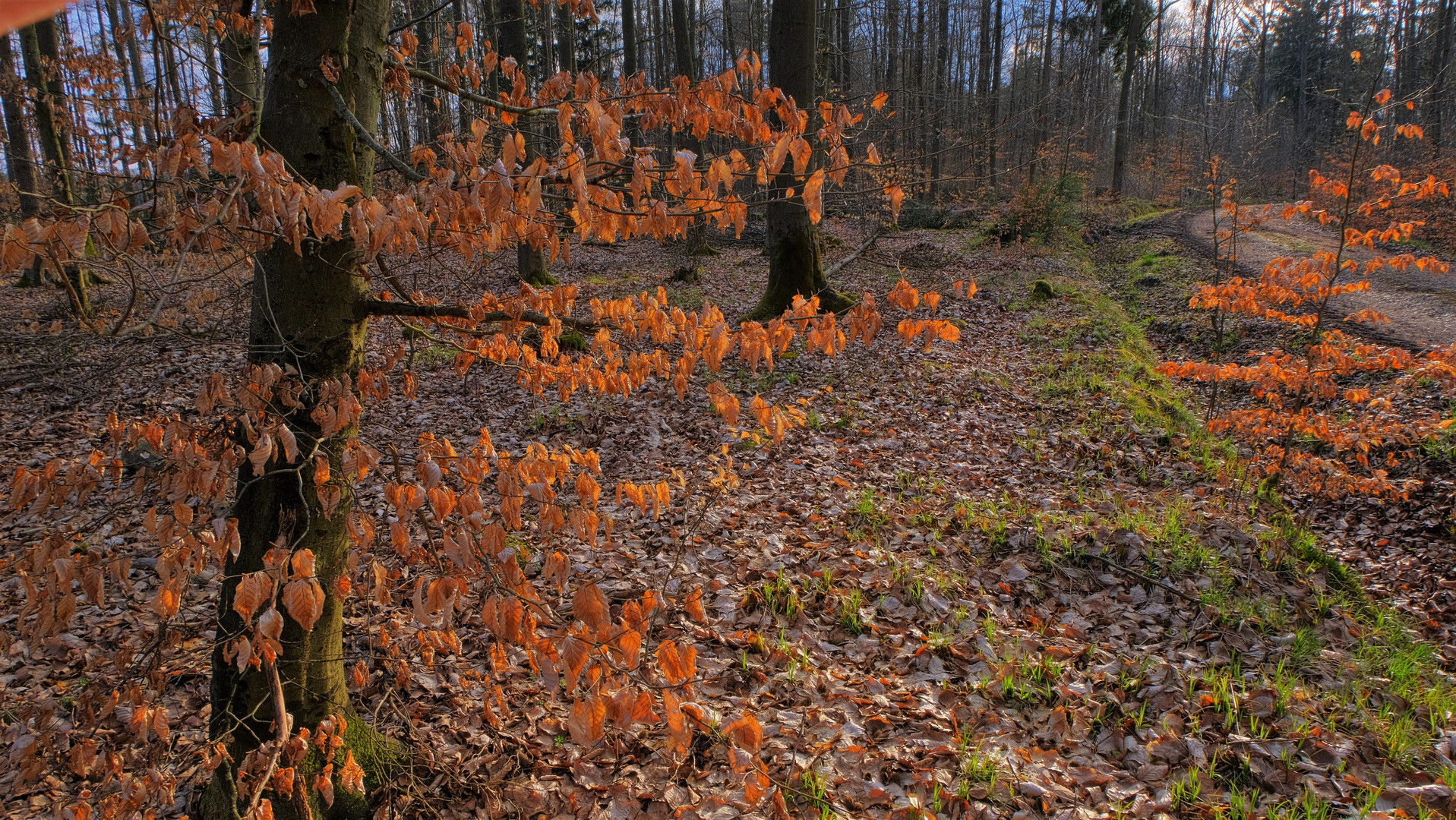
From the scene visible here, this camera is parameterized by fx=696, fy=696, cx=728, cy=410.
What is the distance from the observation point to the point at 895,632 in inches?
176

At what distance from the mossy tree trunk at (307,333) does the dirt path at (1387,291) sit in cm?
890

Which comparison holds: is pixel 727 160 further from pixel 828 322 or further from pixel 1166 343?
pixel 1166 343

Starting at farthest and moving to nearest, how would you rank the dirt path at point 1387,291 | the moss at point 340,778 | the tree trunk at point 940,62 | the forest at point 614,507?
the tree trunk at point 940,62 → the dirt path at point 1387,291 → the moss at point 340,778 → the forest at point 614,507

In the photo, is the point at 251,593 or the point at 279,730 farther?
the point at 279,730

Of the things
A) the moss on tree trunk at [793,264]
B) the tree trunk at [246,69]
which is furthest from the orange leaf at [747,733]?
the moss on tree trunk at [793,264]

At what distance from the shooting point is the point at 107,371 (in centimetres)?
209

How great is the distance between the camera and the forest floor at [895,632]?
3.20 meters

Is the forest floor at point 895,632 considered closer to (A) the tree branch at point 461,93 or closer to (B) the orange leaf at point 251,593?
(B) the orange leaf at point 251,593

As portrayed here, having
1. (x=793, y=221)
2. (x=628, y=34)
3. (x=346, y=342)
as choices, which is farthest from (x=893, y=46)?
(x=346, y=342)

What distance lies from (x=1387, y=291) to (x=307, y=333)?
1767 centimetres

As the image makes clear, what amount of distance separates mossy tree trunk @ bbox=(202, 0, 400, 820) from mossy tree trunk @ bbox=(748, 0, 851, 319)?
297 inches

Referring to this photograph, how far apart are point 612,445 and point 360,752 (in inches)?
166

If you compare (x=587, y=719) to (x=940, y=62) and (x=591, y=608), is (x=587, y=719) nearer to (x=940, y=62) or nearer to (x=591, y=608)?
(x=591, y=608)

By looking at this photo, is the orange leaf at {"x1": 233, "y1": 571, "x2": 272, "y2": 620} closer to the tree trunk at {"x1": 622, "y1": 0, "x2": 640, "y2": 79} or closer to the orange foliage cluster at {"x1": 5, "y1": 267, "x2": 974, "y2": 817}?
the orange foliage cluster at {"x1": 5, "y1": 267, "x2": 974, "y2": 817}
